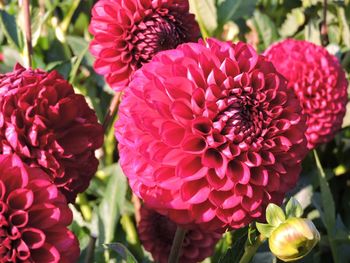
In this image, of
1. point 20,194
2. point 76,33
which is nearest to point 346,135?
point 76,33

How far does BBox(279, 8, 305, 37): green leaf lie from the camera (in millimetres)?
1392

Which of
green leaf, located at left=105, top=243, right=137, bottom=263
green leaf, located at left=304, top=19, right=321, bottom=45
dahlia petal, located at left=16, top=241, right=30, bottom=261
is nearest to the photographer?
dahlia petal, located at left=16, top=241, right=30, bottom=261

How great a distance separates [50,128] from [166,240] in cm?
27

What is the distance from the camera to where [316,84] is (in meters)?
1.05

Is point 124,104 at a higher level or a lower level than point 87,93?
higher

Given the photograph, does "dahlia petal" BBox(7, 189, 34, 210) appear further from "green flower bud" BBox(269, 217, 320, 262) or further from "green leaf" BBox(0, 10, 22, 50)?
"green leaf" BBox(0, 10, 22, 50)

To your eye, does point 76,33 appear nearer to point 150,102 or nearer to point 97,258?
point 97,258

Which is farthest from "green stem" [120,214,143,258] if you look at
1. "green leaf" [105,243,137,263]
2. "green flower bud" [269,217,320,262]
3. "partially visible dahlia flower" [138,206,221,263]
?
"green flower bud" [269,217,320,262]

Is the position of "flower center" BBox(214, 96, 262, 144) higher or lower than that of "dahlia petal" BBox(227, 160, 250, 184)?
higher

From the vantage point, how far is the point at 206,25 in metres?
1.08

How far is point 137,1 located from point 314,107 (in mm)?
375

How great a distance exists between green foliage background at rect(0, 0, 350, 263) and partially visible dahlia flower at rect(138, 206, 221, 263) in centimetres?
3

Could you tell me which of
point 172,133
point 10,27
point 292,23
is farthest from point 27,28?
point 292,23

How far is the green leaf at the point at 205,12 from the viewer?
3.47ft
